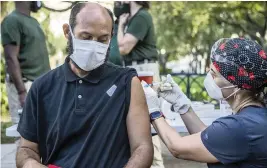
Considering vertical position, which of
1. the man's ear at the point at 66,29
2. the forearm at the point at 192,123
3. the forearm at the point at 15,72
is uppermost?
the man's ear at the point at 66,29

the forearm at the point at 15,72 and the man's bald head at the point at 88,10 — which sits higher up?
the man's bald head at the point at 88,10

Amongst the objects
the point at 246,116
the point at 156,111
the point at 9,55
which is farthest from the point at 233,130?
the point at 9,55

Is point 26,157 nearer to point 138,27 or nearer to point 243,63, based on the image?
point 243,63

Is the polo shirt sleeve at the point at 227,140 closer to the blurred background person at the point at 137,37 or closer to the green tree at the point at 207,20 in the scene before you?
the blurred background person at the point at 137,37

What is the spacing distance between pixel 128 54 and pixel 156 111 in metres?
2.67

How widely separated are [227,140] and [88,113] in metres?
0.74

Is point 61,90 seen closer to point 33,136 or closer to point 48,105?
point 48,105

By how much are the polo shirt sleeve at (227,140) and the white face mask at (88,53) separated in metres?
0.72

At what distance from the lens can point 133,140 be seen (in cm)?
249

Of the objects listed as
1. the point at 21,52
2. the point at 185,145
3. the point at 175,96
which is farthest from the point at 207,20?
the point at 185,145

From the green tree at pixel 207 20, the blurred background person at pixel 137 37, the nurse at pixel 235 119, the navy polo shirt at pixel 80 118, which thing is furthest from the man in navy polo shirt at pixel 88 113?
the green tree at pixel 207 20

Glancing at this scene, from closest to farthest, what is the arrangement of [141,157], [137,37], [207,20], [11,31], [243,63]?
[243,63] < [141,157] < [11,31] < [137,37] < [207,20]

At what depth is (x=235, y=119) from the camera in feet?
7.09

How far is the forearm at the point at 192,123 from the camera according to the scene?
2554 mm
